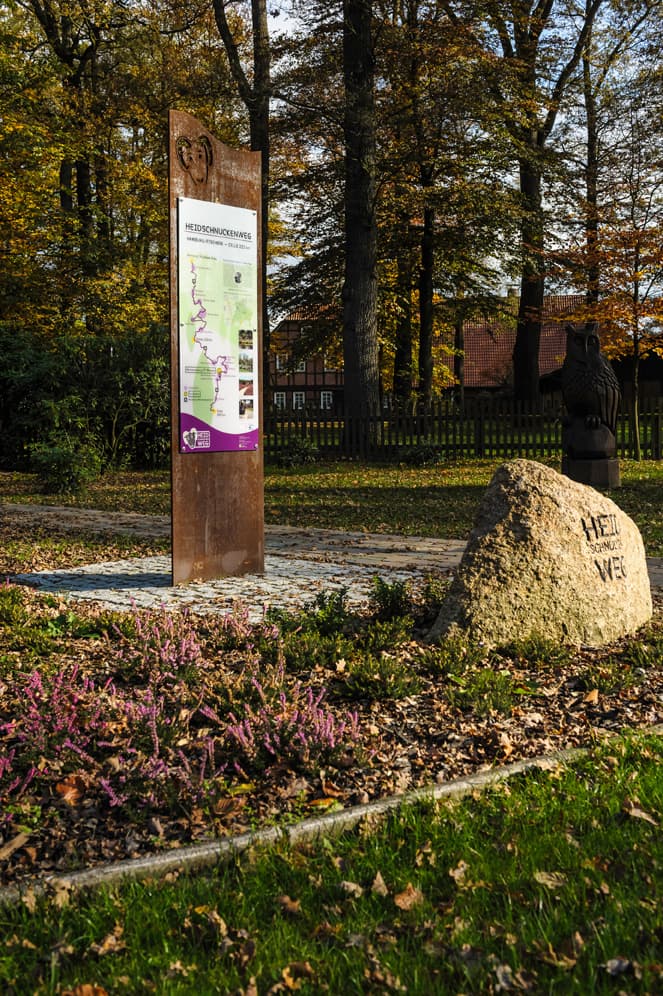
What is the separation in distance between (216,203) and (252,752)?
5.55 m

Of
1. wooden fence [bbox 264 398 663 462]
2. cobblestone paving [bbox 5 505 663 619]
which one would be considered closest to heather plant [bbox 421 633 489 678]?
cobblestone paving [bbox 5 505 663 619]

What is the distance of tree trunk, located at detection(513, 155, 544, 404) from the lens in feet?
92.1

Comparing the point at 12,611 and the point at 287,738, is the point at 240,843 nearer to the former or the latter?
the point at 287,738

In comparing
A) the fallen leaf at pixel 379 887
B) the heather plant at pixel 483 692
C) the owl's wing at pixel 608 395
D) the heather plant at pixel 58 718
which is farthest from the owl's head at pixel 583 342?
the fallen leaf at pixel 379 887

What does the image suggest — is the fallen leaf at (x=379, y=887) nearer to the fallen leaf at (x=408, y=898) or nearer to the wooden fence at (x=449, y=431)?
the fallen leaf at (x=408, y=898)

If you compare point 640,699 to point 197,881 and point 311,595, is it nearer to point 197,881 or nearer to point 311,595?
point 197,881

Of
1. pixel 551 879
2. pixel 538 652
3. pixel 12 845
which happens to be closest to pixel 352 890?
pixel 551 879

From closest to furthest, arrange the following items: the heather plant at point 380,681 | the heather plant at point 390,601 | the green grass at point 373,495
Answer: the heather plant at point 380,681, the heather plant at point 390,601, the green grass at point 373,495

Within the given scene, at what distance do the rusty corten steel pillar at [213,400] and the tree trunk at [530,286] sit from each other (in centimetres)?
1973

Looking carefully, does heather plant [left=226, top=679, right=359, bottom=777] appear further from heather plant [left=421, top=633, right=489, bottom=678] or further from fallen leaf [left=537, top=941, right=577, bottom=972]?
fallen leaf [left=537, top=941, right=577, bottom=972]

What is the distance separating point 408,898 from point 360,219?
69.3 ft

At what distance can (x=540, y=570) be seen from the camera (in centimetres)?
575

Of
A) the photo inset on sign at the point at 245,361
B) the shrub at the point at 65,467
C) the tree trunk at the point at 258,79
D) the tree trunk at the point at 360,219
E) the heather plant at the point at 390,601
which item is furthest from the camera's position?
the tree trunk at the point at 258,79

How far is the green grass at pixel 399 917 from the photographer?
264 cm
